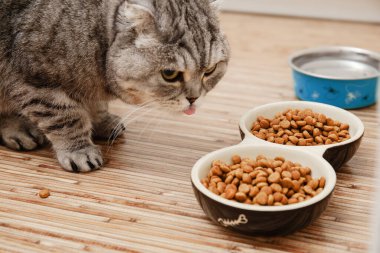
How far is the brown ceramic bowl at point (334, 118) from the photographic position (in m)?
1.42

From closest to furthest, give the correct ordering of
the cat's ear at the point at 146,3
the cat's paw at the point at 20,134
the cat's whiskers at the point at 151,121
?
1. the cat's ear at the point at 146,3
2. the cat's paw at the point at 20,134
3. the cat's whiskers at the point at 151,121

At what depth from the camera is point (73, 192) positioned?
4.81 feet

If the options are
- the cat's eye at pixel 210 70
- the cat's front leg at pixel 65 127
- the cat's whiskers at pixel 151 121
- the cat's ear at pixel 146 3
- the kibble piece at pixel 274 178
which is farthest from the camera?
the cat's whiskers at pixel 151 121

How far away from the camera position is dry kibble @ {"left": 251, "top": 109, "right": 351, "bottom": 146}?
1488mm

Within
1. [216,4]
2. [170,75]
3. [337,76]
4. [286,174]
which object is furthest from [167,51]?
[337,76]

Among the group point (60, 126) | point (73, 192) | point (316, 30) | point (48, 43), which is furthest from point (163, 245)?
point (316, 30)

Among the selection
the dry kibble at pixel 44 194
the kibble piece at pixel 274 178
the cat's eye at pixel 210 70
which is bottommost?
the dry kibble at pixel 44 194

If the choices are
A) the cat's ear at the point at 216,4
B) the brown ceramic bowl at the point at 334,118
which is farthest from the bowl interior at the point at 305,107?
the cat's ear at the point at 216,4

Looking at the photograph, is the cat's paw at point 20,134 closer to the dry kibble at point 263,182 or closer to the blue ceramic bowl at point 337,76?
the dry kibble at point 263,182

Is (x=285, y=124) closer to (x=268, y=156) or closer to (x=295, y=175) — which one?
(x=268, y=156)

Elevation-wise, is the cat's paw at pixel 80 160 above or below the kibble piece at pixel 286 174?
below

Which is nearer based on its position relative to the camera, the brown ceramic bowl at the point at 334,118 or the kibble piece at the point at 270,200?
the kibble piece at the point at 270,200

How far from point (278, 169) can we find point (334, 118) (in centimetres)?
40

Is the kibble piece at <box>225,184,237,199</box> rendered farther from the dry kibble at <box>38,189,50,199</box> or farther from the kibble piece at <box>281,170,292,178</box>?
A: the dry kibble at <box>38,189,50,199</box>
